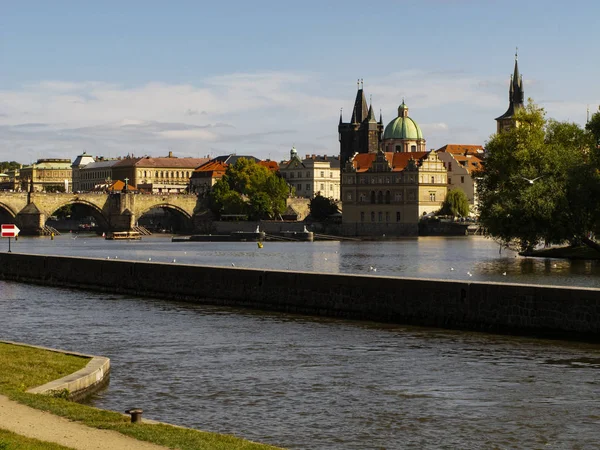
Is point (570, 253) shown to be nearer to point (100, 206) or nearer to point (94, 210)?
point (100, 206)

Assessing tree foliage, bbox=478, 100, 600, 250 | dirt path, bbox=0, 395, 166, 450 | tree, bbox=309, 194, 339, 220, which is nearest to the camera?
dirt path, bbox=0, 395, 166, 450

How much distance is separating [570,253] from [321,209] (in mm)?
113494

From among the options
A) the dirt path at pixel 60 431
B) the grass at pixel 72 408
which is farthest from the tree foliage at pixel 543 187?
the dirt path at pixel 60 431

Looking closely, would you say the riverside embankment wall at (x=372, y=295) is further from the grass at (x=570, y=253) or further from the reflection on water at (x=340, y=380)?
the grass at (x=570, y=253)

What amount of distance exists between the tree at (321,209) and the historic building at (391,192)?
523cm

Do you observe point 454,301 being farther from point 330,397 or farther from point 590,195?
point 590,195

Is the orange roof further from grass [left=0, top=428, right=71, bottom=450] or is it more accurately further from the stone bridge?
grass [left=0, top=428, right=71, bottom=450]

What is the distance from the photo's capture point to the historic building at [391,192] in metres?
184

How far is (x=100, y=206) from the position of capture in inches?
7387

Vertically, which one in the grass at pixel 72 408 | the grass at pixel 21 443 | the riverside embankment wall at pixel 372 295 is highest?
the riverside embankment wall at pixel 372 295

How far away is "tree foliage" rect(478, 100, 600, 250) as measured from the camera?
2778 inches

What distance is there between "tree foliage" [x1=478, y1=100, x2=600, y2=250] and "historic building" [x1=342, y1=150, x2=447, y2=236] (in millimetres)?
91149

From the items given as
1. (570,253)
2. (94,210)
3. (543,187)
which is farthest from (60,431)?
(94,210)

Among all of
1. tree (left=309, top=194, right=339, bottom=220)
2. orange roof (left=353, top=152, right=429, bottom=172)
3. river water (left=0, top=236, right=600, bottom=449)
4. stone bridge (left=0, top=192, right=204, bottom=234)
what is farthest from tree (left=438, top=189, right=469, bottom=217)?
river water (left=0, top=236, right=600, bottom=449)
